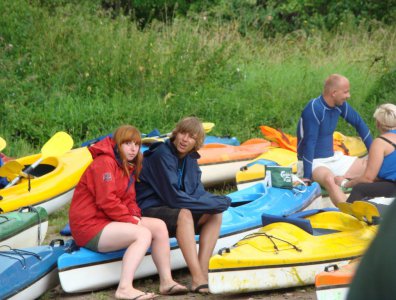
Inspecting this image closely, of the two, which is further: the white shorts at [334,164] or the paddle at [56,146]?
the paddle at [56,146]

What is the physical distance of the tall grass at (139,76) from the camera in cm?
1027

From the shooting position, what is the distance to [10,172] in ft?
22.7

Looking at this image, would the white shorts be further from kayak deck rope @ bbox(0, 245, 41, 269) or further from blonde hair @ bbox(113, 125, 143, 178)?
kayak deck rope @ bbox(0, 245, 41, 269)

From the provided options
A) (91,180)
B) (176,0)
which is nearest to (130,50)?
(176,0)

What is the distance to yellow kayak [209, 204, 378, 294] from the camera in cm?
474

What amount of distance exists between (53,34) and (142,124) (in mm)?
2217

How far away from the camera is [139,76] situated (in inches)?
439

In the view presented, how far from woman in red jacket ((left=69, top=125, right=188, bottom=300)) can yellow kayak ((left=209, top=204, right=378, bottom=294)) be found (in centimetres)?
36

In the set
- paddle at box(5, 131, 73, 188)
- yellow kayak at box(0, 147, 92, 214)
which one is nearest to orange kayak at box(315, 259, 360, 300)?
yellow kayak at box(0, 147, 92, 214)

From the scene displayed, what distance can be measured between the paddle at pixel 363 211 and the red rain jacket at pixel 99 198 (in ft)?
4.43

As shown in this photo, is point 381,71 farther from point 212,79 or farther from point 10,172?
point 10,172

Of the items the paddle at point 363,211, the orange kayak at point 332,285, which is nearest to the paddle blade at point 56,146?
the paddle at point 363,211

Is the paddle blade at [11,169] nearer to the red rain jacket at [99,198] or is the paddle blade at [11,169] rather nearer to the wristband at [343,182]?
the red rain jacket at [99,198]

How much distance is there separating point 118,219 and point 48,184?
2.50 meters
